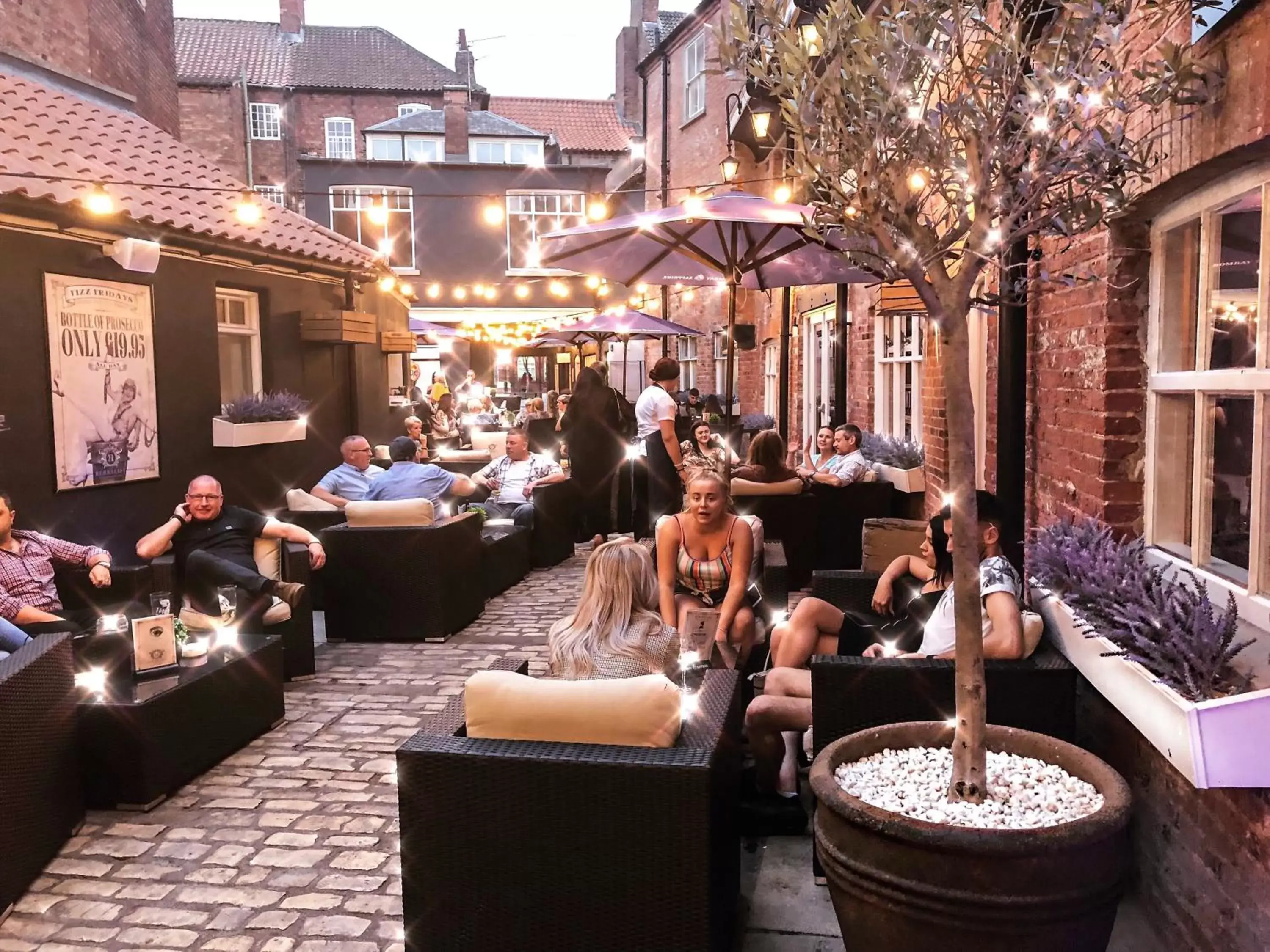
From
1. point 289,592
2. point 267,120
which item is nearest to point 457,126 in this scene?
point 267,120

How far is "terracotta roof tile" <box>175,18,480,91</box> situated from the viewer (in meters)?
31.3

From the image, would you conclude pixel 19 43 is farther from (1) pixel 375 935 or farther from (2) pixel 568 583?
(1) pixel 375 935

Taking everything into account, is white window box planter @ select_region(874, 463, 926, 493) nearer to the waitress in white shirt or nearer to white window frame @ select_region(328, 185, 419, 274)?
the waitress in white shirt

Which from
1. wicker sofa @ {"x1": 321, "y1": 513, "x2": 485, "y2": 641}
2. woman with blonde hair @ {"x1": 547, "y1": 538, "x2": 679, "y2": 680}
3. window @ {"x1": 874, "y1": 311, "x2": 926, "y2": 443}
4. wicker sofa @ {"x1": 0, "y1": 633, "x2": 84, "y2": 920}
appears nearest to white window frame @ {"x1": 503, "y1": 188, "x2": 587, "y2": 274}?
window @ {"x1": 874, "y1": 311, "x2": 926, "y2": 443}

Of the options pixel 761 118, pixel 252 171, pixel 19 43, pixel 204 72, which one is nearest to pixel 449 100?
pixel 252 171

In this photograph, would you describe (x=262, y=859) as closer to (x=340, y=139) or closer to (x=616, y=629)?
(x=616, y=629)

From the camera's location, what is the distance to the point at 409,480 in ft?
24.1

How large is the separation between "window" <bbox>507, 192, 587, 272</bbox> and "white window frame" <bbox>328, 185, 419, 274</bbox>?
8.66 ft

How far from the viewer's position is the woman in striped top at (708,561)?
4.32m

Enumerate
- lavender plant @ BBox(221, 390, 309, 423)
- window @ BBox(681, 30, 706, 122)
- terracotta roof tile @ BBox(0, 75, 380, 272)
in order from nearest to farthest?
1. terracotta roof tile @ BBox(0, 75, 380, 272)
2. lavender plant @ BBox(221, 390, 309, 423)
3. window @ BBox(681, 30, 706, 122)

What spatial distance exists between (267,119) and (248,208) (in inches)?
1030

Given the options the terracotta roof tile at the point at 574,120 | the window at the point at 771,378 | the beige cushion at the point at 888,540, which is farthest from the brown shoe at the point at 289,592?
the terracotta roof tile at the point at 574,120

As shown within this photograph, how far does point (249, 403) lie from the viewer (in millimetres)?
8625

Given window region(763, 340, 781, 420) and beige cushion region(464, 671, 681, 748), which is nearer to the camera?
beige cushion region(464, 671, 681, 748)
